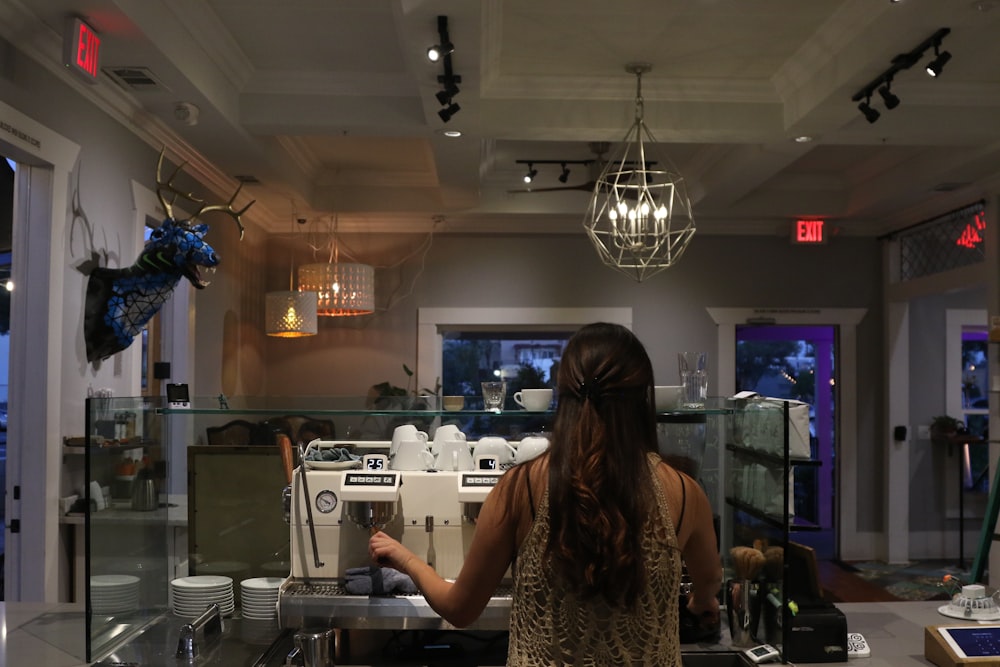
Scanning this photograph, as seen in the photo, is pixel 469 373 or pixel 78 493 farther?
pixel 469 373

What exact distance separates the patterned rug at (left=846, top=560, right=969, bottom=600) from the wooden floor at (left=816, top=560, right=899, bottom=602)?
0.25 ft

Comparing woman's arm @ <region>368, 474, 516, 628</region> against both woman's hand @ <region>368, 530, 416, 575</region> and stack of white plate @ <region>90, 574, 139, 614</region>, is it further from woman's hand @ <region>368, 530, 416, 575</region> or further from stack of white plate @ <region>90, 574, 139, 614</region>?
stack of white plate @ <region>90, 574, 139, 614</region>

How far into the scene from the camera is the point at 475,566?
1.51 meters

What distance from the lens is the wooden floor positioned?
5.77 m

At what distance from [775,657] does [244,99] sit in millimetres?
3516

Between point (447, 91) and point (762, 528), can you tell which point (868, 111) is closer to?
point (447, 91)

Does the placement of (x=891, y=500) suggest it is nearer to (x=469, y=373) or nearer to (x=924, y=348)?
(x=924, y=348)

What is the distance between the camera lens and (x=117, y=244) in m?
3.96

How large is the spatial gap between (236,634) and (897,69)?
10.3 feet

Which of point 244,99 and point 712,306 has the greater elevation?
point 244,99

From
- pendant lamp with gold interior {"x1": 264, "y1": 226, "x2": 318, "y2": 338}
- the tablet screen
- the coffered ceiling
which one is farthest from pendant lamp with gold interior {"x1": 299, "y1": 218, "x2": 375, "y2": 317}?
the tablet screen

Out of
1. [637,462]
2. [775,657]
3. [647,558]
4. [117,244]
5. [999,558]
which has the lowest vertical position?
[999,558]

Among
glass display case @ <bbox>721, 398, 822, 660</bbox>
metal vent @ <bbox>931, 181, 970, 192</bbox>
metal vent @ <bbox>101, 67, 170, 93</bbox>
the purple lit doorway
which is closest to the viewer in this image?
glass display case @ <bbox>721, 398, 822, 660</bbox>

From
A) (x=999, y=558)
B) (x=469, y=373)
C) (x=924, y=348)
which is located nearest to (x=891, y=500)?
(x=924, y=348)
